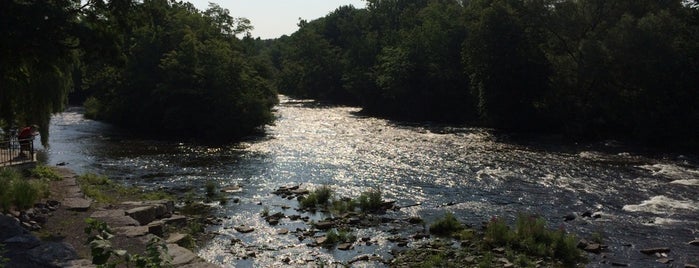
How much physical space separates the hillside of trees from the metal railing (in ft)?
3.99

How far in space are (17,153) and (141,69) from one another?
1108 inches

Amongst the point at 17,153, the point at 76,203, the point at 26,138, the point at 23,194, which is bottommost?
the point at 76,203

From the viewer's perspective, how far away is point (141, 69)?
5078 cm

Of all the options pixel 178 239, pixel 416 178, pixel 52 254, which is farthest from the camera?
pixel 416 178

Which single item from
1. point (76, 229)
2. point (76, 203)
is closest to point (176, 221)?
point (76, 203)

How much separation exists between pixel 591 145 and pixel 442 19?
26.1m

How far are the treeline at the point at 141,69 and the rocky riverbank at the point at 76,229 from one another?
418 cm

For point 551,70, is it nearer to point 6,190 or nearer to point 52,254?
point 6,190

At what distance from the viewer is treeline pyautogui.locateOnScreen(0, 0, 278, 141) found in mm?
17000

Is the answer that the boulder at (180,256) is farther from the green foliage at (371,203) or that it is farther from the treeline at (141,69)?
the green foliage at (371,203)

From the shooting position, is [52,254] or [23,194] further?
[23,194]

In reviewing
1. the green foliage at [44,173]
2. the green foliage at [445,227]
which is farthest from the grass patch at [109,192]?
the green foliage at [445,227]

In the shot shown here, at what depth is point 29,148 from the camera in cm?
2334

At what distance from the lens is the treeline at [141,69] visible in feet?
55.8
